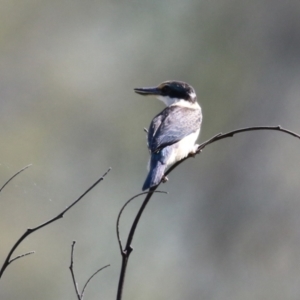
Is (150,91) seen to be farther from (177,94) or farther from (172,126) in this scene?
(172,126)

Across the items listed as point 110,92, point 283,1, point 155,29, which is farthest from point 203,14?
point 110,92

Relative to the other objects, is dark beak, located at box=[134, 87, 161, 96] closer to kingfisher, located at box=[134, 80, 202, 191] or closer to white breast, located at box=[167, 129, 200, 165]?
kingfisher, located at box=[134, 80, 202, 191]

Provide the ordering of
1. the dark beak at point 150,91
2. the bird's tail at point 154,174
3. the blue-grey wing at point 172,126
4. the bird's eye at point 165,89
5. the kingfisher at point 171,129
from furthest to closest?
the bird's eye at point 165,89
the dark beak at point 150,91
the blue-grey wing at point 172,126
the kingfisher at point 171,129
the bird's tail at point 154,174

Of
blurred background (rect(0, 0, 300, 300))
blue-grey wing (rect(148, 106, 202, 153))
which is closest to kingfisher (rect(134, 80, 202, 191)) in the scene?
blue-grey wing (rect(148, 106, 202, 153))

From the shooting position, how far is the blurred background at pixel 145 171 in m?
12.8

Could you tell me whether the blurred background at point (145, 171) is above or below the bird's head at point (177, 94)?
above

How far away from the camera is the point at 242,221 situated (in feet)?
44.0

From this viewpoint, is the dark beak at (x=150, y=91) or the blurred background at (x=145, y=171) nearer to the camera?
the dark beak at (x=150, y=91)

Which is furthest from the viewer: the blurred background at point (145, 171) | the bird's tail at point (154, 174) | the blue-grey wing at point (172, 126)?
the blurred background at point (145, 171)

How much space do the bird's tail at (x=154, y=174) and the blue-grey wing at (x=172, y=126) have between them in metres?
0.13

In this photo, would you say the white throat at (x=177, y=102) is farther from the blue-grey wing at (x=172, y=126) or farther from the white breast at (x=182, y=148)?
the white breast at (x=182, y=148)

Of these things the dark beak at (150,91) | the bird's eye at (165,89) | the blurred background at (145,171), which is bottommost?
the dark beak at (150,91)

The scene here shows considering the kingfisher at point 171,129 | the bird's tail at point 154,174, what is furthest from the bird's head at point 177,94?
the bird's tail at point 154,174

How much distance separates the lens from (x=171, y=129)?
12.7 feet
